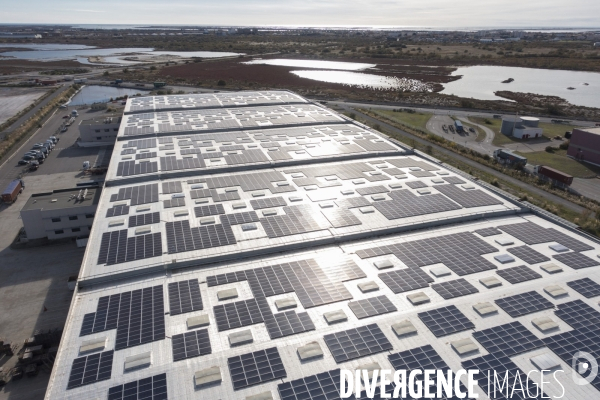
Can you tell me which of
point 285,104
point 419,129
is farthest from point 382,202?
point 419,129

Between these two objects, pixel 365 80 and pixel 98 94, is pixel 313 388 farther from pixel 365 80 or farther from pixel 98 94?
pixel 365 80

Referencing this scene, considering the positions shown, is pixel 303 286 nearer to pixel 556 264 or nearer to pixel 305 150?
pixel 556 264

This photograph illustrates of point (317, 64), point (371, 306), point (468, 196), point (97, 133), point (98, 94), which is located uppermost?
point (317, 64)

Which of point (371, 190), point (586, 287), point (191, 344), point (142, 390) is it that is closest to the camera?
point (142, 390)

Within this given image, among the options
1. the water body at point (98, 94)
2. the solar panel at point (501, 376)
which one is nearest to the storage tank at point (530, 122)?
the solar panel at point (501, 376)

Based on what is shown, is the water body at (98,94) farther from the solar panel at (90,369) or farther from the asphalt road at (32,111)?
the solar panel at (90,369)

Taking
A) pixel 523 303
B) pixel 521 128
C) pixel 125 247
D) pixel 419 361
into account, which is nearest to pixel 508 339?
pixel 523 303
